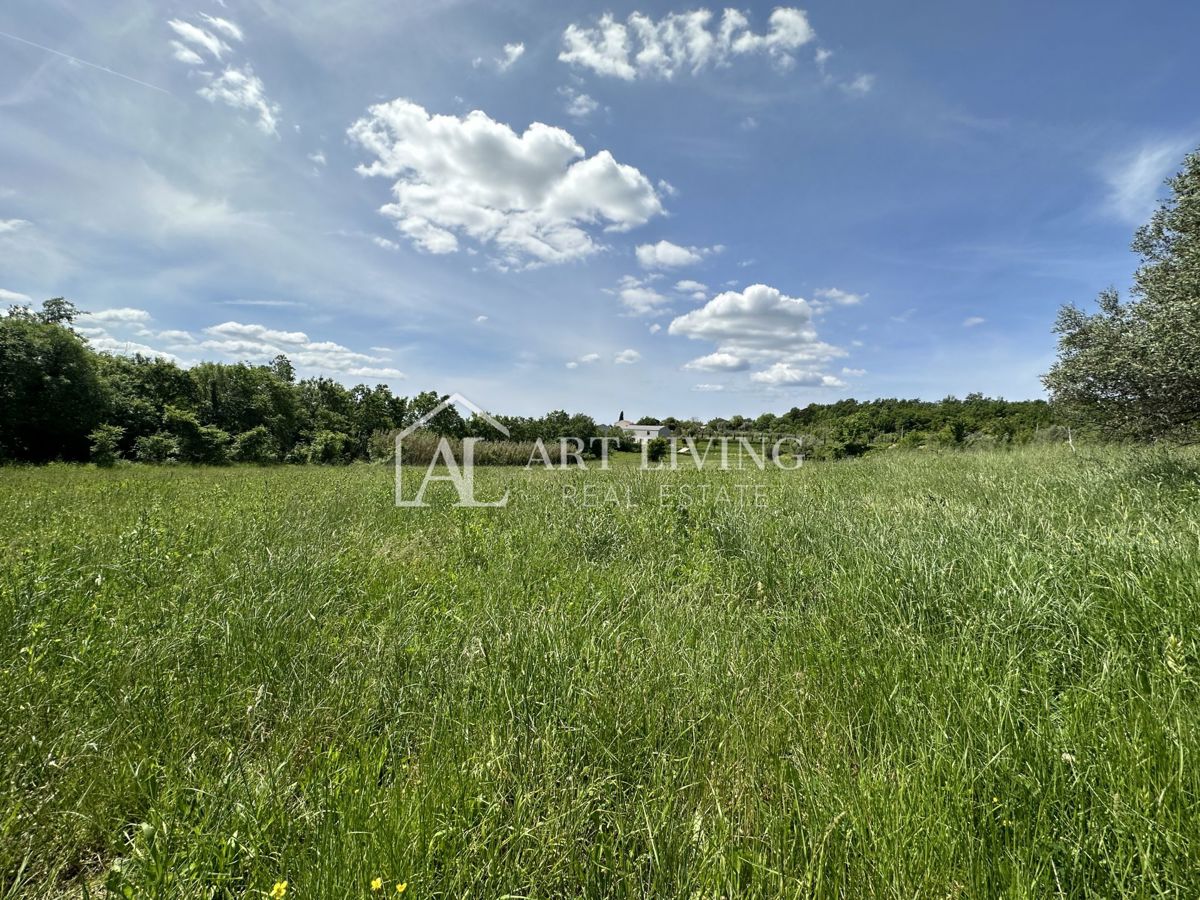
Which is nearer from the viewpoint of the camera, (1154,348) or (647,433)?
(1154,348)

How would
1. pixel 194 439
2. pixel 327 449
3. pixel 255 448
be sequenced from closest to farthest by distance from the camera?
pixel 194 439 < pixel 255 448 < pixel 327 449

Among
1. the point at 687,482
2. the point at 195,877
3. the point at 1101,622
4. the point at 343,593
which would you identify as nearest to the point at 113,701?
the point at 195,877

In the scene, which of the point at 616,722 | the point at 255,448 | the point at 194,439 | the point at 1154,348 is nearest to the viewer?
the point at 616,722

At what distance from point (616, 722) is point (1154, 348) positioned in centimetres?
791

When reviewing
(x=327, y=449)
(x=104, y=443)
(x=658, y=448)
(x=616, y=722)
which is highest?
(x=104, y=443)

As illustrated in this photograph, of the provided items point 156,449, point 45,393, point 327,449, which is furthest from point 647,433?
point 45,393

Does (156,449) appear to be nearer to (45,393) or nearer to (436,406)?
(45,393)

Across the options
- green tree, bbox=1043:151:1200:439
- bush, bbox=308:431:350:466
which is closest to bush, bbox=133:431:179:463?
bush, bbox=308:431:350:466

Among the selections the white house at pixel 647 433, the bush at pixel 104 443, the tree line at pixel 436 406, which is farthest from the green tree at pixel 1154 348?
the bush at pixel 104 443

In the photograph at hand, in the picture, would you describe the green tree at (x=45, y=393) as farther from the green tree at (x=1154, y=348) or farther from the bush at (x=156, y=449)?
the green tree at (x=1154, y=348)

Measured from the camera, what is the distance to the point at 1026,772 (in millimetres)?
1585

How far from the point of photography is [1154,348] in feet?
17.7

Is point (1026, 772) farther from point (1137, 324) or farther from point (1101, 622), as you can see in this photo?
point (1137, 324)

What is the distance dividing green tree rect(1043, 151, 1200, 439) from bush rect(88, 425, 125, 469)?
96.8ft
